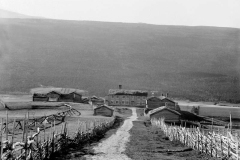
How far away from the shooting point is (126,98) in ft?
314

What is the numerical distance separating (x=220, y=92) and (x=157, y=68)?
34366 millimetres

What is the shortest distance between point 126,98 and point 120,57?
6581 centimetres

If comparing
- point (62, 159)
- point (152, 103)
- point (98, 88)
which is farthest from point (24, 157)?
point (98, 88)

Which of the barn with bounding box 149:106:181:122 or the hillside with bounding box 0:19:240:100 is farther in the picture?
the hillside with bounding box 0:19:240:100

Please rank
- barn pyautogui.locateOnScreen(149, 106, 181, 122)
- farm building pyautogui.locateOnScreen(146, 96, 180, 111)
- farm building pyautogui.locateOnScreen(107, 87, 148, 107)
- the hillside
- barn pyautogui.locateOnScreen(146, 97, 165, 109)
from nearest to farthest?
1. barn pyautogui.locateOnScreen(149, 106, 181, 122)
2. farm building pyautogui.locateOnScreen(146, 96, 180, 111)
3. barn pyautogui.locateOnScreen(146, 97, 165, 109)
4. farm building pyautogui.locateOnScreen(107, 87, 148, 107)
5. the hillside

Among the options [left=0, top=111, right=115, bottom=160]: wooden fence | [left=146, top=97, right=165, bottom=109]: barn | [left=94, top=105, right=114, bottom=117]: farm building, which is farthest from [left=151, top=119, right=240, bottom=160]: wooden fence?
[left=146, top=97, right=165, bottom=109]: barn

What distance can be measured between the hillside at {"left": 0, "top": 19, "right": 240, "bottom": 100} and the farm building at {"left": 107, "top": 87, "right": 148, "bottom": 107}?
26340 millimetres

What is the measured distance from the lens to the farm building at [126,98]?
9494 centimetres

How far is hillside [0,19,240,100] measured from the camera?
129m

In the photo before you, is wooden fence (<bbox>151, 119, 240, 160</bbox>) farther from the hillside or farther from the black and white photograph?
the hillside

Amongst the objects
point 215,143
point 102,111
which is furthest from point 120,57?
point 215,143

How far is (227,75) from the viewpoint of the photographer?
468 ft

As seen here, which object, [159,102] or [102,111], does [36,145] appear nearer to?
[102,111]

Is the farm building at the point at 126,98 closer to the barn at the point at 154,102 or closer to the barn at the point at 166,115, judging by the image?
the barn at the point at 154,102
